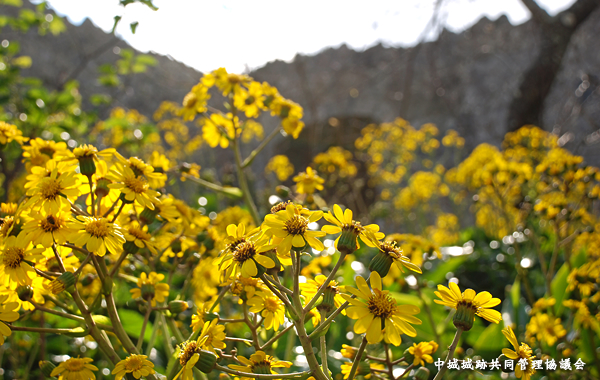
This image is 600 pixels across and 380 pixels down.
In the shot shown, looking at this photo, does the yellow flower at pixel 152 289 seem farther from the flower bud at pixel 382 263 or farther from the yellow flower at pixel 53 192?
the flower bud at pixel 382 263

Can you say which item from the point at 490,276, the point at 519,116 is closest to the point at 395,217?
the point at 490,276

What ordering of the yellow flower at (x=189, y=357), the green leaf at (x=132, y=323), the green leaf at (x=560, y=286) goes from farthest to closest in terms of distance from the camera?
the green leaf at (x=560, y=286), the green leaf at (x=132, y=323), the yellow flower at (x=189, y=357)

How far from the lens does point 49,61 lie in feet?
28.1

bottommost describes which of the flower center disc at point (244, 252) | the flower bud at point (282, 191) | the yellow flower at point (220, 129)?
the flower center disc at point (244, 252)

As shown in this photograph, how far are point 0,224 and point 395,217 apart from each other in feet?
16.8

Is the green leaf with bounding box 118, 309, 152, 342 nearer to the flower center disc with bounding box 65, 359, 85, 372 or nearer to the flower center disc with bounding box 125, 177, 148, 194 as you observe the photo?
the flower center disc with bounding box 65, 359, 85, 372

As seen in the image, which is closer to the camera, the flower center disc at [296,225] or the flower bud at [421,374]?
the flower center disc at [296,225]

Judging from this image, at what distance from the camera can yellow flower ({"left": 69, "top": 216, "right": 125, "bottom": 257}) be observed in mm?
628

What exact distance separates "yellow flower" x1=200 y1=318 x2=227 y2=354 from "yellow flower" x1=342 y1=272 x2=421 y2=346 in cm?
23

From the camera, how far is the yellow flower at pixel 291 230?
601 mm

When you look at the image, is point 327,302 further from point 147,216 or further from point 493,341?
point 493,341

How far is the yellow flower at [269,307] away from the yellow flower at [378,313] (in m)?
0.18

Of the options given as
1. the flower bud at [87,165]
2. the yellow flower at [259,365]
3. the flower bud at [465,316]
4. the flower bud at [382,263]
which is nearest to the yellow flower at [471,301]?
the flower bud at [465,316]

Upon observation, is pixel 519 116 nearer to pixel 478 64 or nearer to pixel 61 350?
pixel 478 64
